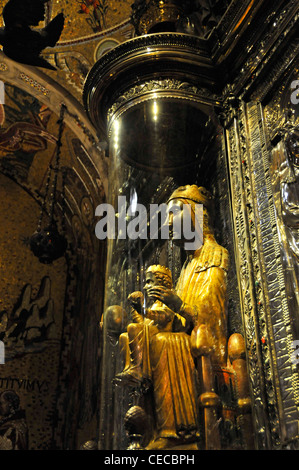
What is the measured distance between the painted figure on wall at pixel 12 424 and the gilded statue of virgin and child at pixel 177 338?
5.92m

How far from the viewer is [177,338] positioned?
3.36m

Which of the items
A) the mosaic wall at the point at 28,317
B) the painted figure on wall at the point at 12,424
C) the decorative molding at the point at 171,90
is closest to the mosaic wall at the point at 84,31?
the mosaic wall at the point at 28,317

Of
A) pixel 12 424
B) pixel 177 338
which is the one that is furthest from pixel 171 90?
pixel 12 424

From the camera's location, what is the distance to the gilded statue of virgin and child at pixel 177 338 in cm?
310

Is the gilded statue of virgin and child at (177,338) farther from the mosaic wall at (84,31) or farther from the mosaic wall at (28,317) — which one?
the mosaic wall at (28,317)

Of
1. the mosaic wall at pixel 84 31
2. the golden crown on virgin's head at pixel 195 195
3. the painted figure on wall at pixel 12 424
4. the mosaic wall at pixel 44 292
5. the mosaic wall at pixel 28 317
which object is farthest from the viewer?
the mosaic wall at pixel 28 317

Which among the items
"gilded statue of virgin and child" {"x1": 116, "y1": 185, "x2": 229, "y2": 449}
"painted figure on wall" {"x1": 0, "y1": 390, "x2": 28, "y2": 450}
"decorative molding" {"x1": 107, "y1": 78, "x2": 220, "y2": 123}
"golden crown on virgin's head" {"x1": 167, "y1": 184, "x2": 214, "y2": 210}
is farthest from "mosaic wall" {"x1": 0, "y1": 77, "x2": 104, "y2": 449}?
"gilded statue of virgin and child" {"x1": 116, "y1": 185, "x2": 229, "y2": 449}

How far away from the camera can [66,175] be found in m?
9.57

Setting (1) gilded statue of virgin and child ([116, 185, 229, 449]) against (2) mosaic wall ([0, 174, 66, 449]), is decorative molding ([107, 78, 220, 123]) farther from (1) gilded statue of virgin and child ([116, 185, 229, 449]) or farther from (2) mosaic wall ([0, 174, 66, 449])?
(2) mosaic wall ([0, 174, 66, 449])

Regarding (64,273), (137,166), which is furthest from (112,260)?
(64,273)

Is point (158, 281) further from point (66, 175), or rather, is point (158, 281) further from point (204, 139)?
point (66, 175)

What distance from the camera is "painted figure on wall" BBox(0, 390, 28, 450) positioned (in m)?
8.50

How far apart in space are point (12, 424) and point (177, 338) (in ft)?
20.8

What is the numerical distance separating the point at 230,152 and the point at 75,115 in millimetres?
5098
